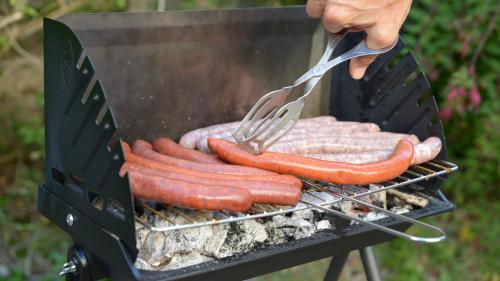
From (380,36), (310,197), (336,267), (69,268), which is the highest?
(380,36)

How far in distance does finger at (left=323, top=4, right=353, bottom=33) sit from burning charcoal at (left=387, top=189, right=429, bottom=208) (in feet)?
2.80

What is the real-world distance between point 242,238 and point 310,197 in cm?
38

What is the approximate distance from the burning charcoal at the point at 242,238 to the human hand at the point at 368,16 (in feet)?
2.42

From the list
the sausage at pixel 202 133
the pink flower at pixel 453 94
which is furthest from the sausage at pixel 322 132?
the pink flower at pixel 453 94

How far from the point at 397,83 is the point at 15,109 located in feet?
9.13

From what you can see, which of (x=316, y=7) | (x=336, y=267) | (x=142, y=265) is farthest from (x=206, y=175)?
(x=336, y=267)

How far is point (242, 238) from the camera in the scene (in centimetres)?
Result: 227

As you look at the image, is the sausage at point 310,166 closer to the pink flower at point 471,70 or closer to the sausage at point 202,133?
the sausage at point 202,133

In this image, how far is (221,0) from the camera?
518cm

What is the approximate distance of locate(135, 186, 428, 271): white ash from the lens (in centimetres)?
215

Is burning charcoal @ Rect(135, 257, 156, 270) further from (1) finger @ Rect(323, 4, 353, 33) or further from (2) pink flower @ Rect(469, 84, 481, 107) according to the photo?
(2) pink flower @ Rect(469, 84, 481, 107)

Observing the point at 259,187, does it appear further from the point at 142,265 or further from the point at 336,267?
the point at 336,267

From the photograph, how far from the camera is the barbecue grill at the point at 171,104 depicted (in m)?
2.05

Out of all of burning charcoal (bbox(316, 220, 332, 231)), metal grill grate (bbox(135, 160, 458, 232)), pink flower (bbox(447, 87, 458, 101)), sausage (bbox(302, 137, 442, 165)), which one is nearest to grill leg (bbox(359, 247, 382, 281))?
metal grill grate (bbox(135, 160, 458, 232))
